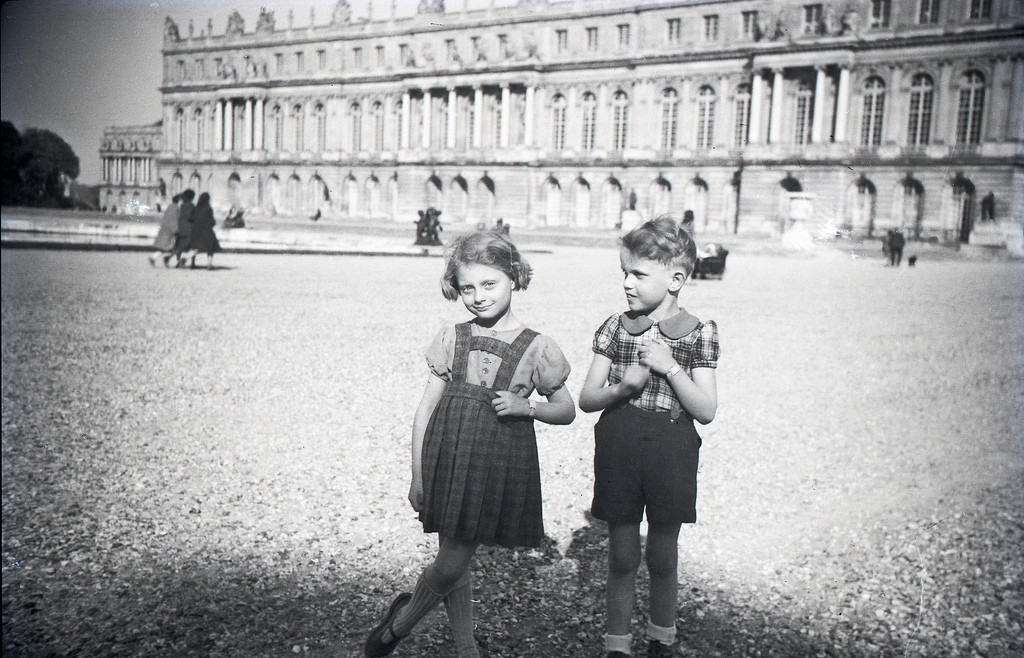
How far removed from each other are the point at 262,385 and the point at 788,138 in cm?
2631

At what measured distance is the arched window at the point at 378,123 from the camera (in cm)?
780

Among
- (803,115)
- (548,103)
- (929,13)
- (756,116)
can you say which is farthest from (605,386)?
(803,115)

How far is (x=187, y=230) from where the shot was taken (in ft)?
23.4

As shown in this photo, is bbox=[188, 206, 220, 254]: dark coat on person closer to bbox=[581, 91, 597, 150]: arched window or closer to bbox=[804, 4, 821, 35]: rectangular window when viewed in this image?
bbox=[804, 4, 821, 35]: rectangular window

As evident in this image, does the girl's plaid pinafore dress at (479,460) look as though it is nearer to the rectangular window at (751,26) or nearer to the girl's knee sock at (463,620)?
the girl's knee sock at (463,620)

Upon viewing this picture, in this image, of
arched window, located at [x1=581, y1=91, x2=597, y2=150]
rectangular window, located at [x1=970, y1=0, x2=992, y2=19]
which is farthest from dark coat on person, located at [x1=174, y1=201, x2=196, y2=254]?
arched window, located at [x1=581, y1=91, x2=597, y2=150]

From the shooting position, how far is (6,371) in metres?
7.87

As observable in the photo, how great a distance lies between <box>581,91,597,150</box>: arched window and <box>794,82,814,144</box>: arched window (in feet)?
22.9

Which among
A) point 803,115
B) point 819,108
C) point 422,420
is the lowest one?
point 422,420

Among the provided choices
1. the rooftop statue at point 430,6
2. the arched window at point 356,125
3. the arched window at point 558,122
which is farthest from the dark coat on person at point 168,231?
the arched window at point 558,122

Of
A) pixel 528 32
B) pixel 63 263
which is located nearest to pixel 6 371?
pixel 63 263

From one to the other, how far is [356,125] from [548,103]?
73.2 feet

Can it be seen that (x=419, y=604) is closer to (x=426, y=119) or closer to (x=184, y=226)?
(x=184, y=226)

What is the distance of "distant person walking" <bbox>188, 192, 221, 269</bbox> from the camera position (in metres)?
6.84
